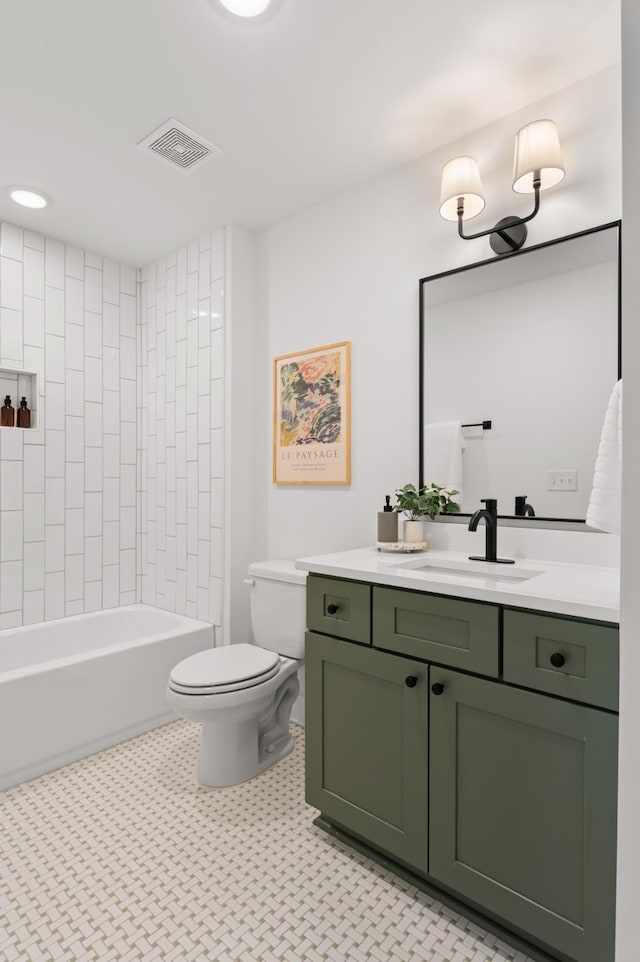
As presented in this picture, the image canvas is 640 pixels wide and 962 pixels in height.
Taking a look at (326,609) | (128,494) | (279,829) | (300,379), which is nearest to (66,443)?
(128,494)

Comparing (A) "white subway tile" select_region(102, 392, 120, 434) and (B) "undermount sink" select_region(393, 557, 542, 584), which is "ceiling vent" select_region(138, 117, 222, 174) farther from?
(B) "undermount sink" select_region(393, 557, 542, 584)

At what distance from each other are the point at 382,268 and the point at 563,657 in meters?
1.69

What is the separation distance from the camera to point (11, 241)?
264 centimetres

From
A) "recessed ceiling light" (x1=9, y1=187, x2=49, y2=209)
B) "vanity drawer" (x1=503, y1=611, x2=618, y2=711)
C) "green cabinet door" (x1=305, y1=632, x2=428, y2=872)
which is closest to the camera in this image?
"vanity drawer" (x1=503, y1=611, x2=618, y2=711)

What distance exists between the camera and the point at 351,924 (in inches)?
53.9

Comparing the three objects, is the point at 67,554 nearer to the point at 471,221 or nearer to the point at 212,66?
the point at 212,66

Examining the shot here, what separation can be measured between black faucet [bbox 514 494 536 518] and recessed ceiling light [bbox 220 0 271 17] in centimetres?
164

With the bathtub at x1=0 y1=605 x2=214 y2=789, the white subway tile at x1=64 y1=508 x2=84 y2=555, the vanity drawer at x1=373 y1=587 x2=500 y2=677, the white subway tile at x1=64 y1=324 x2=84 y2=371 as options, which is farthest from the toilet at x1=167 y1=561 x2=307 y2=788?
the white subway tile at x1=64 y1=324 x2=84 y2=371

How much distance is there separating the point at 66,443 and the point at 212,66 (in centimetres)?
199

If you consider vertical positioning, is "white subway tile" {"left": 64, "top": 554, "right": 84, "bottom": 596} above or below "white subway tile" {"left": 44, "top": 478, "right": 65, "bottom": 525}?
below

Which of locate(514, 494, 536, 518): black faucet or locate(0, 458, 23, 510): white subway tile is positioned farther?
locate(0, 458, 23, 510): white subway tile

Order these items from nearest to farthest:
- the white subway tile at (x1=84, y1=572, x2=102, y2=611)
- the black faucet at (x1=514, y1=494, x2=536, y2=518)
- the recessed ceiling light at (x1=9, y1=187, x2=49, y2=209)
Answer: the black faucet at (x1=514, y1=494, x2=536, y2=518) < the recessed ceiling light at (x1=9, y1=187, x2=49, y2=209) < the white subway tile at (x1=84, y1=572, x2=102, y2=611)

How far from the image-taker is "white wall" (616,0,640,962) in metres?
0.82

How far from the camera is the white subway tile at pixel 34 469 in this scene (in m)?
2.72
